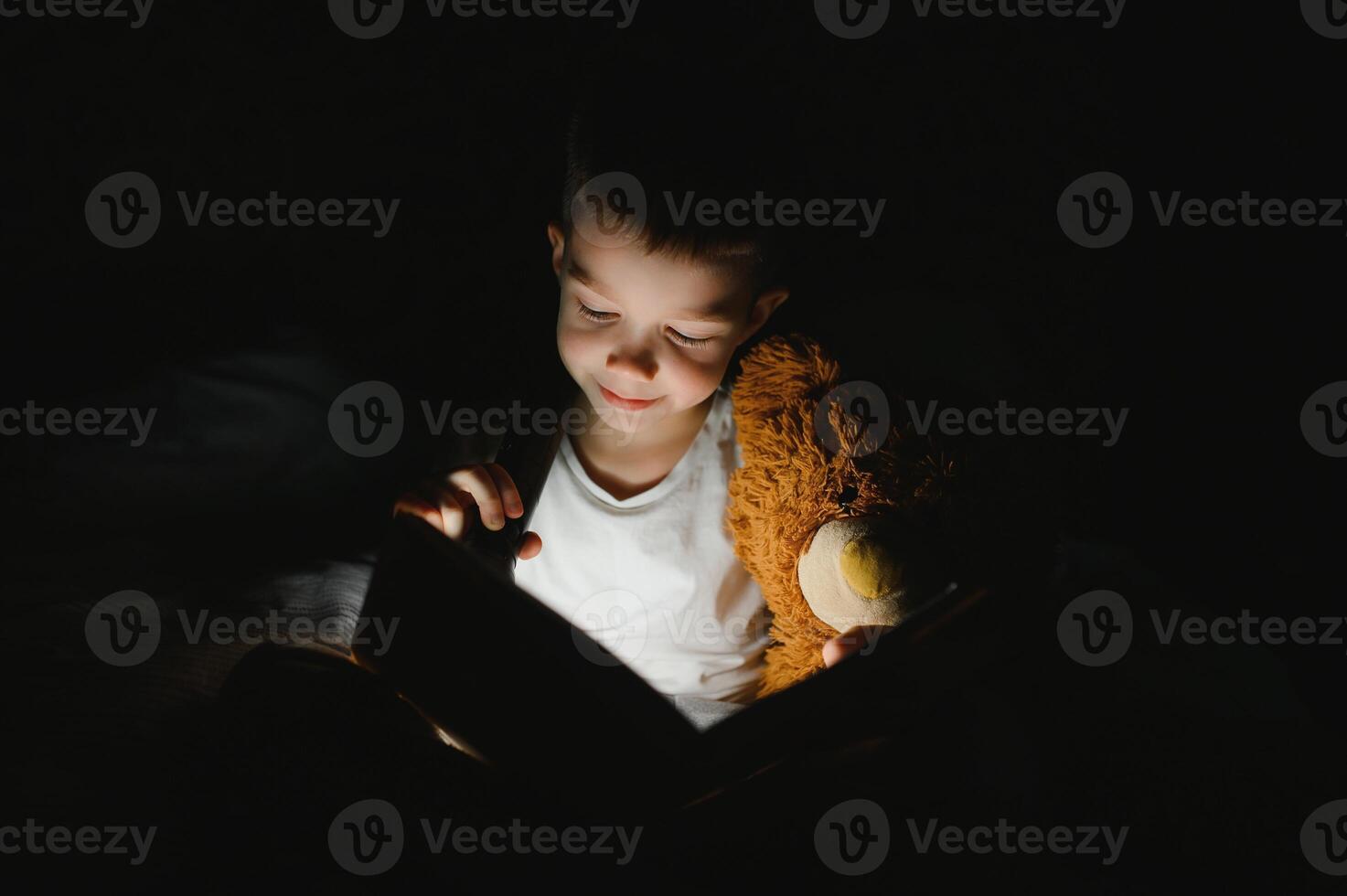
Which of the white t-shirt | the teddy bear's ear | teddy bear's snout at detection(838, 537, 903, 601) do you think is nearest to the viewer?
teddy bear's snout at detection(838, 537, 903, 601)

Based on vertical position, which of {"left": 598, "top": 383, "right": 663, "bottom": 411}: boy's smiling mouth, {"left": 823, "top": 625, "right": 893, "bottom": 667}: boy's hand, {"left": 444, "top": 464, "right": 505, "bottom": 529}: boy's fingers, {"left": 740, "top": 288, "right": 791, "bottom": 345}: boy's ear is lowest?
{"left": 823, "top": 625, "right": 893, "bottom": 667}: boy's hand

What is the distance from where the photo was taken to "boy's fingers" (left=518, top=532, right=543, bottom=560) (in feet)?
2.55

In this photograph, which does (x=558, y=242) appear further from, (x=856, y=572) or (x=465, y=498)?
(x=856, y=572)

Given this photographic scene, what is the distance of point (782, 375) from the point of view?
2.56 feet

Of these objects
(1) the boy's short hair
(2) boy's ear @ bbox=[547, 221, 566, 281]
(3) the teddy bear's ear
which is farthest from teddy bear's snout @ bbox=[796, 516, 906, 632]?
(2) boy's ear @ bbox=[547, 221, 566, 281]

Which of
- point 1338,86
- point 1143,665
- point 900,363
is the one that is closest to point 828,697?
point 900,363

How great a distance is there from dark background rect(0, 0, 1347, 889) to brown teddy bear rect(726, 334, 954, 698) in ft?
0.29

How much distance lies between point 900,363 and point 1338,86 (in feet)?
2.07

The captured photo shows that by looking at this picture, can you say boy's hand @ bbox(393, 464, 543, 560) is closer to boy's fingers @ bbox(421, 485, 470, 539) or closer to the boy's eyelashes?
boy's fingers @ bbox(421, 485, 470, 539)

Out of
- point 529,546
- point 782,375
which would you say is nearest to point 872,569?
point 782,375

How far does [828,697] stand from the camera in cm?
53

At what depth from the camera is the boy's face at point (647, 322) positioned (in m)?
0.70

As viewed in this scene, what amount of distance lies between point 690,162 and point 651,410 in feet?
0.77

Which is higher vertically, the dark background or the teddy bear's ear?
the dark background
